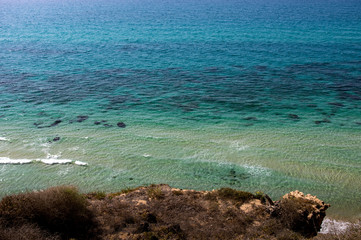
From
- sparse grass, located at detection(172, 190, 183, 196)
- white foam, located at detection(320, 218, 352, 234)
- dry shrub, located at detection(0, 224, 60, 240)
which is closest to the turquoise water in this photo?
white foam, located at detection(320, 218, 352, 234)

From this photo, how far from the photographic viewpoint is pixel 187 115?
30984 mm

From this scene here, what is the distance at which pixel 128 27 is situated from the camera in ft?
278

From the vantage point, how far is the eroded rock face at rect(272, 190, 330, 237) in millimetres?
13570

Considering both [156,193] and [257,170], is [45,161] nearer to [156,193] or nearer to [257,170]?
[156,193]

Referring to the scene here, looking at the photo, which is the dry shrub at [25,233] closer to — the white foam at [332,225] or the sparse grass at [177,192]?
the sparse grass at [177,192]

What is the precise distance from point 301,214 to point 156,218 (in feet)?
22.2

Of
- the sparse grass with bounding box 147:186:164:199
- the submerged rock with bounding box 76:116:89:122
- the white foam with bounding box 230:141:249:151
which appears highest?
the sparse grass with bounding box 147:186:164:199

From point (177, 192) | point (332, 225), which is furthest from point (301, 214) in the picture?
point (177, 192)

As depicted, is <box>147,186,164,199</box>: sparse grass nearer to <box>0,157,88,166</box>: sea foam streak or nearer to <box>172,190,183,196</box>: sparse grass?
<box>172,190,183,196</box>: sparse grass

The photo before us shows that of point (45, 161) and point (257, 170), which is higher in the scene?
point (45, 161)

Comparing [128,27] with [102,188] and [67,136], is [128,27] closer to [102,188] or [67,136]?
[67,136]

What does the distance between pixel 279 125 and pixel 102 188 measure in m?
17.6

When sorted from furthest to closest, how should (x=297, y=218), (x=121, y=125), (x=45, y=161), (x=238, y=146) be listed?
(x=121, y=125), (x=238, y=146), (x=45, y=161), (x=297, y=218)

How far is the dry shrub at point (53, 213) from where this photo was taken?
12.7m
